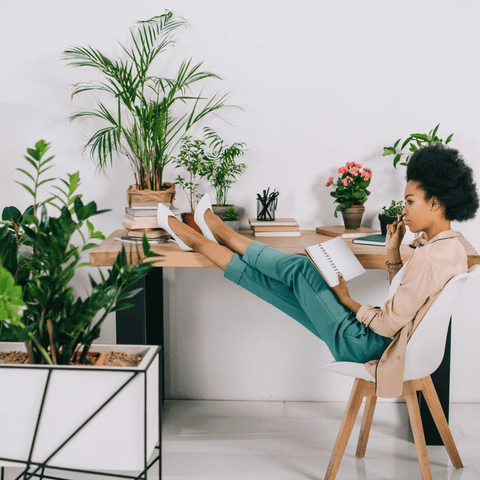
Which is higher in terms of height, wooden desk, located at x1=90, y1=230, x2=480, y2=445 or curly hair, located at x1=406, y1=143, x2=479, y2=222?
curly hair, located at x1=406, y1=143, x2=479, y2=222

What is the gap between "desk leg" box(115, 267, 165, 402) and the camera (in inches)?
79.3

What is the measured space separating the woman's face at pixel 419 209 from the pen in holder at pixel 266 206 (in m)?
0.80

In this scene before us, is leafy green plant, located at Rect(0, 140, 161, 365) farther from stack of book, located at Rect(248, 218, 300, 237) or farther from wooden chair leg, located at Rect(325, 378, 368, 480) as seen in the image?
stack of book, located at Rect(248, 218, 300, 237)

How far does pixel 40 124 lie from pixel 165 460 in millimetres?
1670

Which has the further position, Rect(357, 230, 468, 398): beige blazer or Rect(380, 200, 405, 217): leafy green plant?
Rect(380, 200, 405, 217): leafy green plant

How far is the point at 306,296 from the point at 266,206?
2.17 feet

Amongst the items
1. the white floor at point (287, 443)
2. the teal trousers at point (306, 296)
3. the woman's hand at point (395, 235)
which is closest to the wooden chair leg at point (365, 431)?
the white floor at point (287, 443)

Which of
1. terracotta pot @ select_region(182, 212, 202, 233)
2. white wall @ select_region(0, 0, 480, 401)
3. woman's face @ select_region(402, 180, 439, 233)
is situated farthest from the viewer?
white wall @ select_region(0, 0, 480, 401)

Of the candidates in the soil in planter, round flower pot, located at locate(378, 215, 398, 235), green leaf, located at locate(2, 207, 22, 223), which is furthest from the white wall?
the soil in planter

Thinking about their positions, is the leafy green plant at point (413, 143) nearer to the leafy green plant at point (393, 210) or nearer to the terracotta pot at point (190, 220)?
the leafy green plant at point (393, 210)

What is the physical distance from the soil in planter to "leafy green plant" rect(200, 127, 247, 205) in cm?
133

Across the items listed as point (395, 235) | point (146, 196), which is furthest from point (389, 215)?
point (146, 196)

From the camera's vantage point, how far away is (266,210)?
7.55ft

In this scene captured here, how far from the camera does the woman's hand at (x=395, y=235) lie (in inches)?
68.6
